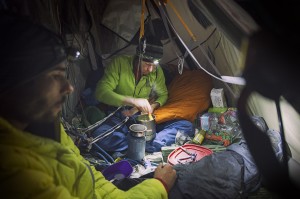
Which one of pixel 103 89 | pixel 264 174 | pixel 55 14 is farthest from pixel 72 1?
pixel 264 174

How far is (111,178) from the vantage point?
208 centimetres

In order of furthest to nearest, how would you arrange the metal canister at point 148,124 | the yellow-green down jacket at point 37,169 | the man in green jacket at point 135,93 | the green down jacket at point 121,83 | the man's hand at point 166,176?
the green down jacket at point 121,83 → the man in green jacket at point 135,93 → the metal canister at point 148,124 → the man's hand at point 166,176 → the yellow-green down jacket at point 37,169

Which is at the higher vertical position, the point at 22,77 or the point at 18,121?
the point at 22,77

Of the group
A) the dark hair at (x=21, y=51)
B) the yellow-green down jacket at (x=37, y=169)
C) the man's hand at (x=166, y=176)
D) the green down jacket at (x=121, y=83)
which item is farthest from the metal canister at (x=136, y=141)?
the dark hair at (x=21, y=51)

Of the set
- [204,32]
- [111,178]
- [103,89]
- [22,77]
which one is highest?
[22,77]

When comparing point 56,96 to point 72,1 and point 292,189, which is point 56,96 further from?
point 72,1

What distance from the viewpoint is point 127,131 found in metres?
2.96

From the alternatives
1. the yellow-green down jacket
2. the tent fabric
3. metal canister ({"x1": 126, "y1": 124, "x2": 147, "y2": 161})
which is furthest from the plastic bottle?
the yellow-green down jacket

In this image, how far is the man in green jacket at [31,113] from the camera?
910 millimetres

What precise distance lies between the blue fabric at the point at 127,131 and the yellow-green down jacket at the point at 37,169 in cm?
142

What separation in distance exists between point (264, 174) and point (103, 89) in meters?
2.68

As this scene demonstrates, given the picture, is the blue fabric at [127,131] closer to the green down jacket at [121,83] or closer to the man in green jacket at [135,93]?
the man in green jacket at [135,93]

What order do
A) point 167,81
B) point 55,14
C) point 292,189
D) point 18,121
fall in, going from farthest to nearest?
point 167,81 → point 55,14 → point 18,121 → point 292,189

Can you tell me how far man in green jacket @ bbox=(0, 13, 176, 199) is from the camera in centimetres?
91
